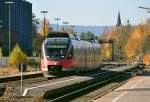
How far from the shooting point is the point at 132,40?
19138cm

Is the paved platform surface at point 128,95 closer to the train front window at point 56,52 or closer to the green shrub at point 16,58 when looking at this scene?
the train front window at point 56,52

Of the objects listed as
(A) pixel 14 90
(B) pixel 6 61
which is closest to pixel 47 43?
(A) pixel 14 90

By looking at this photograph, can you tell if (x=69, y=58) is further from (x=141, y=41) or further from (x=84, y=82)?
(x=141, y=41)

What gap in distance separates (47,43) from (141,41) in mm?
132514

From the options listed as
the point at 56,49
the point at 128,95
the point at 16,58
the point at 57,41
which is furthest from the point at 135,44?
the point at 128,95

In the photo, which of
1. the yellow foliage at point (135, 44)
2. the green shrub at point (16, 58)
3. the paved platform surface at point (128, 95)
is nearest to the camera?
the paved platform surface at point (128, 95)

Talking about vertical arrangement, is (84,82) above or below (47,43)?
below

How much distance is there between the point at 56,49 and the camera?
4325cm

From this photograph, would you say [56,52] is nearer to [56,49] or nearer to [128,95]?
[56,49]

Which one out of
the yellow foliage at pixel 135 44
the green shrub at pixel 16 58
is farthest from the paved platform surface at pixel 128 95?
the yellow foliage at pixel 135 44

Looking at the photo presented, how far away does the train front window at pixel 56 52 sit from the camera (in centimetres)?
4300

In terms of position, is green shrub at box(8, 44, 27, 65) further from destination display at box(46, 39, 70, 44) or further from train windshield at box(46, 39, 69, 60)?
train windshield at box(46, 39, 69, 60)

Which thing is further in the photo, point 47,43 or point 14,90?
point 47,43

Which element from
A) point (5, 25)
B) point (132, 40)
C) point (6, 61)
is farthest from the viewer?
point (132, 40)
